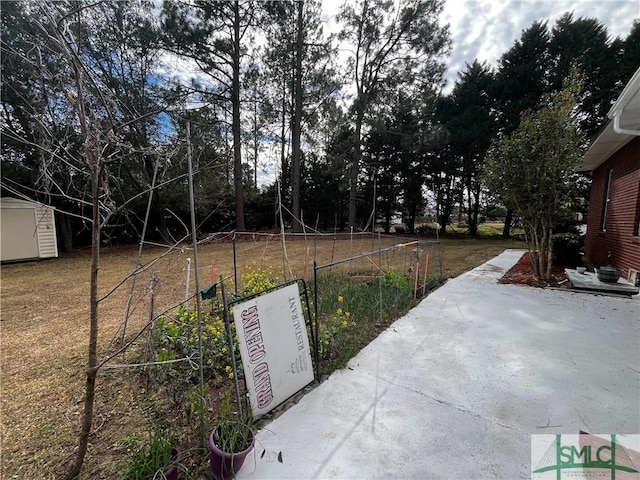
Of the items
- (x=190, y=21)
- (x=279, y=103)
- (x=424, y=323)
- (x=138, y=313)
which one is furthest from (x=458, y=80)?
(x=138, y=313)

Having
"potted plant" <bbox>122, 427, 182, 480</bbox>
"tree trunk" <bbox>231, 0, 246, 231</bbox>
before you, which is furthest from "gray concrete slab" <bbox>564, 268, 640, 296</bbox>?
"tree trunk" <bbox>231, 0, 246, 231</bbox>

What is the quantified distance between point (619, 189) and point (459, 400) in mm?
6530

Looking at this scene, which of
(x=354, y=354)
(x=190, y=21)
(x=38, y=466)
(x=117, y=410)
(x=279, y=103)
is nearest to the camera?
(x=38, y=466)

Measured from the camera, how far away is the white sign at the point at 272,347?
66.3 inches

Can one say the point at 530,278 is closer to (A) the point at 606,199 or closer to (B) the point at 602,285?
(B) the point at 602,285

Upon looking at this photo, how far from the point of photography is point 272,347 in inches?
72.3

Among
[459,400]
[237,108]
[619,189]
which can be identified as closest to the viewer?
[459,400]

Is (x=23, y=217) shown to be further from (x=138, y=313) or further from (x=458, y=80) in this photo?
(x=458, y=80)

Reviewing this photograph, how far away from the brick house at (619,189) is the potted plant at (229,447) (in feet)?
15.3

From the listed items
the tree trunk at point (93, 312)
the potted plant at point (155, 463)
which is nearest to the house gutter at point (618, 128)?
the tree trunk at point (93, 312)

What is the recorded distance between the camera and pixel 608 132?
5000mm

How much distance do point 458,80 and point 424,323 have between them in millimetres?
17843

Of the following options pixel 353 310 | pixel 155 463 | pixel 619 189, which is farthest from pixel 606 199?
pixel 155 463

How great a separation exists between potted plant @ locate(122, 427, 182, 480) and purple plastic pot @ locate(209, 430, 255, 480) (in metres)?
0.16
